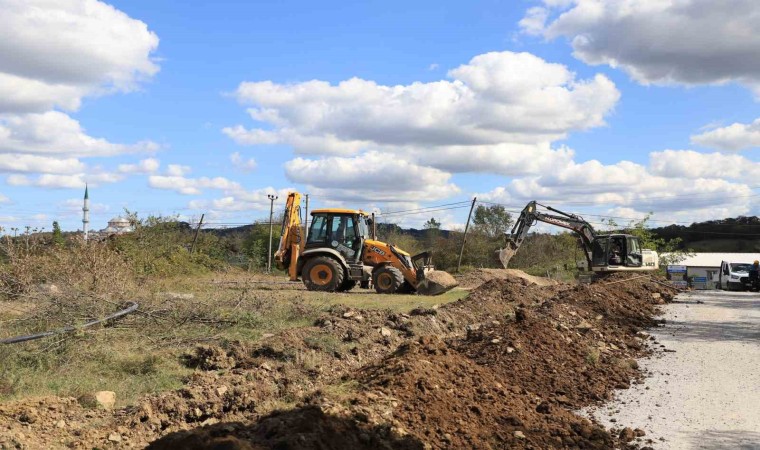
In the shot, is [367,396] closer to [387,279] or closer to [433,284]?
[387,279]

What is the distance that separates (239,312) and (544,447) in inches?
310

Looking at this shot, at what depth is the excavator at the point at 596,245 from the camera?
31.8m

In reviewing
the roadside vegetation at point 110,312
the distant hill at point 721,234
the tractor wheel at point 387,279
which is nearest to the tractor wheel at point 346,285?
the tractor wheel at point 387,279

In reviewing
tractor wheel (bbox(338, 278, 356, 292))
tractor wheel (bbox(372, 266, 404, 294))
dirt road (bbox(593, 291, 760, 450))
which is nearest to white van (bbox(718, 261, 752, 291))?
dirt road (bbox(593, 291, 760, 450))

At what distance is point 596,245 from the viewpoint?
32.0m

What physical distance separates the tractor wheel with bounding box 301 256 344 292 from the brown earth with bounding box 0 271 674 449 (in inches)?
344

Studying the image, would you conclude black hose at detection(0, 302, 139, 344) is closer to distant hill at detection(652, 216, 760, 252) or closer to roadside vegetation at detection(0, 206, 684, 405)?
roadside vegetation at detection(0, 206, 684, 405)

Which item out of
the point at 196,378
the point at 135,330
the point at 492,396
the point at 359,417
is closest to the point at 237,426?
the point at 359,417

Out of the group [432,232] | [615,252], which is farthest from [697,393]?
[432,232]

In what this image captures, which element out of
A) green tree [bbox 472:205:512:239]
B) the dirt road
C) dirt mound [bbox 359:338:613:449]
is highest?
green tree [bbox 472:205:512:239]

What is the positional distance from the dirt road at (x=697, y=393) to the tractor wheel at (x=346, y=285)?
10282 millimetres

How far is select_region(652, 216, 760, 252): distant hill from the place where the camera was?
92.5 m

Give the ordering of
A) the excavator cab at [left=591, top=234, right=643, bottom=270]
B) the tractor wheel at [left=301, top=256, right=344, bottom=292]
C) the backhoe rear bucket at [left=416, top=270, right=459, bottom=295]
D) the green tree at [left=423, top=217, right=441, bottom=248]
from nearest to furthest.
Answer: the tractor wheel at [left=301, top=256, right=344, bottom=292] < the backhoe rear bucket at [left=416, top=270, right=459, bottom=295] < the excavator cab at [left=591, top=234, right=643, bottom=270] < the green tree at [left=423, top=217, right=441, bottom=248]

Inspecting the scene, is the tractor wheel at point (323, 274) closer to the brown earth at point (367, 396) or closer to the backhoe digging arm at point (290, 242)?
the backhoe digging arm at point (290, 242)
